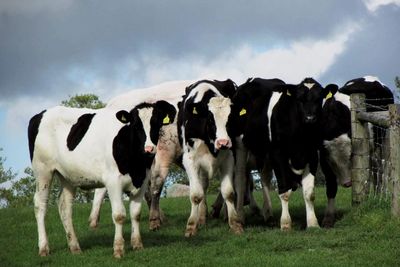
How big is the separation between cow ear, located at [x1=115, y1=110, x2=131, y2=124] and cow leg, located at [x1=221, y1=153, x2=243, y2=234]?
98.4 inches

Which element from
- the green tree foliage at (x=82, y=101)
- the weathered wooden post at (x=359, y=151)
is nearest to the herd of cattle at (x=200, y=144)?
the weathered wooden post at (x=359, y=151)

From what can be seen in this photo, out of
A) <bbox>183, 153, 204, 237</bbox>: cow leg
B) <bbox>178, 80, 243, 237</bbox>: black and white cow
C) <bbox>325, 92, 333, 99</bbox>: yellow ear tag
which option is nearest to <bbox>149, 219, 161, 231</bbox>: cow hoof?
<bbox>178, 80, 243, 237</bbox>: black and white cow

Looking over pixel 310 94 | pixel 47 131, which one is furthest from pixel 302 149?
pixel 47 131

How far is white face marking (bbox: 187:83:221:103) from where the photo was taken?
1386 centimetres

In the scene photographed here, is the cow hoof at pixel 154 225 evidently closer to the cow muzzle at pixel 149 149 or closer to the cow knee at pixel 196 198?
the cow knee at pixel 196 198

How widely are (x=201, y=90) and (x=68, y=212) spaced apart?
3409 millimetres

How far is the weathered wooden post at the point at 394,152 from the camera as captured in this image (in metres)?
13.1

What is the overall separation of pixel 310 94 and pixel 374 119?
1557 millimetres

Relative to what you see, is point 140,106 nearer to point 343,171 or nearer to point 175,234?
point 175,234

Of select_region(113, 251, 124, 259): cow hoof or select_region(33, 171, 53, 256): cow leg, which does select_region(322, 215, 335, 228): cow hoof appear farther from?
select_region(33, 171, 53, 256): cow leg

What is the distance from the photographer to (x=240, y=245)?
39.3ft

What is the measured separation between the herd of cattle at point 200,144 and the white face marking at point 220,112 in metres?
0.02

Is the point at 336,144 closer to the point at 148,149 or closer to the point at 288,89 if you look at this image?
the point at 288,89

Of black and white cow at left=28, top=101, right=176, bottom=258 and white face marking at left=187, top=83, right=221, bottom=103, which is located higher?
white face marking at left=187, top=83, right=221, bottom=103
